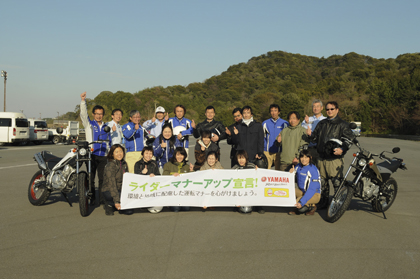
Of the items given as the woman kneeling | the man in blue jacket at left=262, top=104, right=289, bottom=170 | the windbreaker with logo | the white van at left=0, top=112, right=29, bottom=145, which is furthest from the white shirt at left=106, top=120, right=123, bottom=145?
the white van at left=0, top=112, right=29, bottom=145

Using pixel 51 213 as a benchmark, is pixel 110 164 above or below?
above

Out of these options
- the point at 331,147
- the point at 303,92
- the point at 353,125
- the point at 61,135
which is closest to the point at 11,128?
→ the point at 61,135

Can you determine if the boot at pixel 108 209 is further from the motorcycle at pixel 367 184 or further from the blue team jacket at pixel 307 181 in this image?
the motorcycle at pixel 367 184

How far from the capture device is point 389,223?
6.39 meters

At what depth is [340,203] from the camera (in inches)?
252

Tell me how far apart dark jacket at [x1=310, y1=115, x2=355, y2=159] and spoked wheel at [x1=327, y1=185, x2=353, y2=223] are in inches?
36.6

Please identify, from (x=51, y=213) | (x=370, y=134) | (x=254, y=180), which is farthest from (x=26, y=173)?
(x=370, y=134)

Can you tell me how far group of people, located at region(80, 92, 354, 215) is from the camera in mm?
6969

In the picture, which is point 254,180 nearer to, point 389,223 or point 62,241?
point 389,223

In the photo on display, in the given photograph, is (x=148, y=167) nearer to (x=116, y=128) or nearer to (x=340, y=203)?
(x=116, y=128)

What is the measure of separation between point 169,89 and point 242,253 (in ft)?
486

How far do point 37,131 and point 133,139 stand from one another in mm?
27171

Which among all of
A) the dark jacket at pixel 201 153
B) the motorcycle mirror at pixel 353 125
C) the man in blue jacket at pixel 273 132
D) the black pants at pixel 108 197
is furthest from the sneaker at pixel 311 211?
the black pants at pixel 108 197

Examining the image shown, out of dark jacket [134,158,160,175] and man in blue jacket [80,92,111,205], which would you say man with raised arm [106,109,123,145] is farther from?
dark jacket [134,158,160,175]
